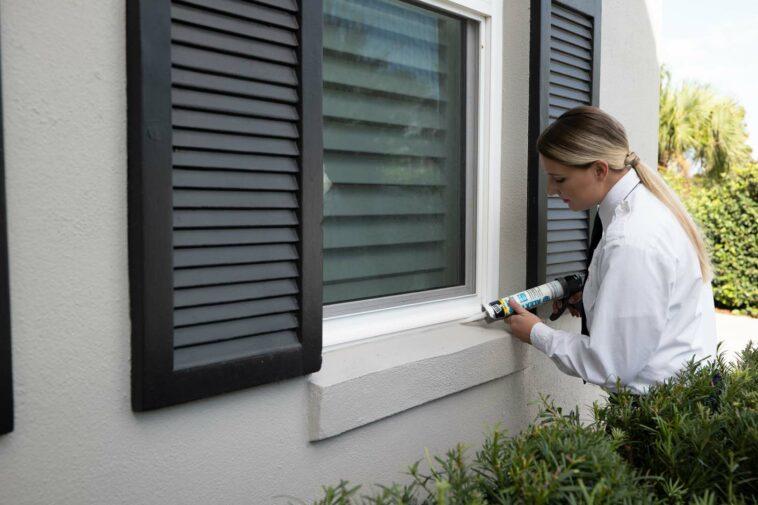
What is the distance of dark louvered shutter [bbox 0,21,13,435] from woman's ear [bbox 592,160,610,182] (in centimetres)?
186

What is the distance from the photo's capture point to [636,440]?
61.4 inches

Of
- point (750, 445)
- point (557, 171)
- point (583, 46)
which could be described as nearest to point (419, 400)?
point (557, 171)

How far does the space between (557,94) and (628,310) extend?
1.29 metres

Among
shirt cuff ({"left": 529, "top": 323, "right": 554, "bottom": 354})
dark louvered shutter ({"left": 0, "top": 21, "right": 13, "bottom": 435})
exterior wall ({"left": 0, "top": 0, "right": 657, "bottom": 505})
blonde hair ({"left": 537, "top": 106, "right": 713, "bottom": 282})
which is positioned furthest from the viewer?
shirt cuff ({"left": 529, "top": 323, "right": 554, "bottom": 354})

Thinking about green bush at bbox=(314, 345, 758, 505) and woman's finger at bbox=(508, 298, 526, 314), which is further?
woman's finger at bbox=(508, 298, 526, 314)

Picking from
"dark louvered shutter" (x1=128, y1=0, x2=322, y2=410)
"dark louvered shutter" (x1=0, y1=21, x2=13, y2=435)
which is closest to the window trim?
"dark louvered shutter" (x1=128, y1=0, x2=322, y2=410)

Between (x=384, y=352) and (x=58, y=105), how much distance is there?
134cm

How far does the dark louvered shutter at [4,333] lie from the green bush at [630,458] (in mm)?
690

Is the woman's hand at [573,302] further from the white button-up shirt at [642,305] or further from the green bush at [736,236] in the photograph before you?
the green bush at [736,236]

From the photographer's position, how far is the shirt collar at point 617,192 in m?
2.34

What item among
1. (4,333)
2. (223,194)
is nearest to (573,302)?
(223,194)

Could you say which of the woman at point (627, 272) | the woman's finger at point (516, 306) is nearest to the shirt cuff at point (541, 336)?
the woman at point (627, 272)

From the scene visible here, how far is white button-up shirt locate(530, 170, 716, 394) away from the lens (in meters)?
2.07

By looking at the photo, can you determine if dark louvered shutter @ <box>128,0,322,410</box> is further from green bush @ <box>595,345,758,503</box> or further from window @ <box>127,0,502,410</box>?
green bush @ <box>595,345,758,503</box>
